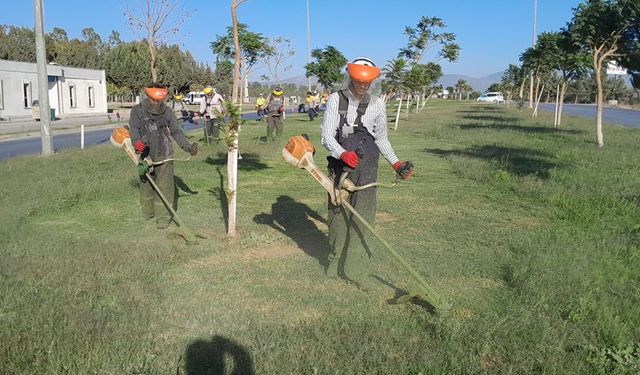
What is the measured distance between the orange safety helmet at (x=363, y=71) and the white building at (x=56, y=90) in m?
31.7

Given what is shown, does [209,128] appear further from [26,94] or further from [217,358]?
[26,94]

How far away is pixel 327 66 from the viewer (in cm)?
3716

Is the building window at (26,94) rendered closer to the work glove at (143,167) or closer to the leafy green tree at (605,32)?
the leafy green tree at (605,32)

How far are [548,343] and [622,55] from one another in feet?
49.9

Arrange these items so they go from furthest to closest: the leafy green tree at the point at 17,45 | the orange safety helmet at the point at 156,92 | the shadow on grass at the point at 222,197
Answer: the leafy green tree at the point at 17,45 < the shadow on grass at the point at 222,197 < the orange safety helmet at the point at 156,92

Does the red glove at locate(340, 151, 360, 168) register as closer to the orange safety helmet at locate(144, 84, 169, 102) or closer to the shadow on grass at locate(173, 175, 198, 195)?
the orange safety helmet at locate(144, 84, 169, 102)

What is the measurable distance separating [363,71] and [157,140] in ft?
11.0

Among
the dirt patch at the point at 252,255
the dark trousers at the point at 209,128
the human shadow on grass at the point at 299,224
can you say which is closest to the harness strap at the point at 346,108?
the human shadow on grass at the point at 299,224

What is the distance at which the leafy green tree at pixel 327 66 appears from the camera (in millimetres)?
37250

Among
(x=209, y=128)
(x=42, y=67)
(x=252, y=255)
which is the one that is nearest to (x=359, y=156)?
(x=252, y=255)

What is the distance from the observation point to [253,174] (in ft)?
36.4

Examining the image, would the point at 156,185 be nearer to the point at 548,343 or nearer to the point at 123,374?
the point at 123,374

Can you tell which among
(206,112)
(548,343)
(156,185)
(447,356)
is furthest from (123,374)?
(206,112)

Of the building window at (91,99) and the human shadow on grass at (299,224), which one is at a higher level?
the building window at (91,99)
